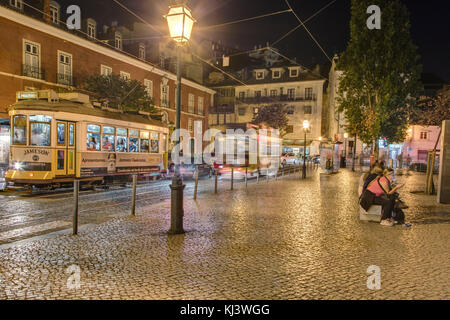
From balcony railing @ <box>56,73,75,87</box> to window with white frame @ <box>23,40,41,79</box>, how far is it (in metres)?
1.62

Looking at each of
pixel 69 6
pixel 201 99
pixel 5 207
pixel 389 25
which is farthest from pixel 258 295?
pixel 201 99

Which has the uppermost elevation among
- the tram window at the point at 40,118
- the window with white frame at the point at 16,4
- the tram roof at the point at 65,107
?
the window with white frame at the point at 16,4

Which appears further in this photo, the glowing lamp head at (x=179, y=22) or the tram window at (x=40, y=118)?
the tram window at (x=40, y=118)

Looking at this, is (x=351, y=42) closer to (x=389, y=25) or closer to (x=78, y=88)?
(x=389, y=25)

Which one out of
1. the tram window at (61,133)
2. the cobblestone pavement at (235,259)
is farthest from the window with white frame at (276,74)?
the cobblestone pavement at (235,259)

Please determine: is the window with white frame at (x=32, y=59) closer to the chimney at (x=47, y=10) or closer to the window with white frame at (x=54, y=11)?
the chimney at (x=47, y=10)

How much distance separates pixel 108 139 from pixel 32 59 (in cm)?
1323

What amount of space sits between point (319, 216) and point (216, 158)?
12.8 m

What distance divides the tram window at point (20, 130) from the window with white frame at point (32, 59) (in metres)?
12.1

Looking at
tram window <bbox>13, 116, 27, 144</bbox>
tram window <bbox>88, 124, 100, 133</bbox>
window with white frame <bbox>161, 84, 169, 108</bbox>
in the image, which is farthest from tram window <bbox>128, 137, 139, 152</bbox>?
window with white frame <bbox>161, 84, 169, 108</bbox>

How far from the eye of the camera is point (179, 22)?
21.6 feet

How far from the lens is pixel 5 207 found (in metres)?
9.42

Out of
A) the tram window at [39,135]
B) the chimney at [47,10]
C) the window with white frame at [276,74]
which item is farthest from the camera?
the window with white frame at [276,74]

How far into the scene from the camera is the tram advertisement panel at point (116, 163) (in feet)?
43.5
